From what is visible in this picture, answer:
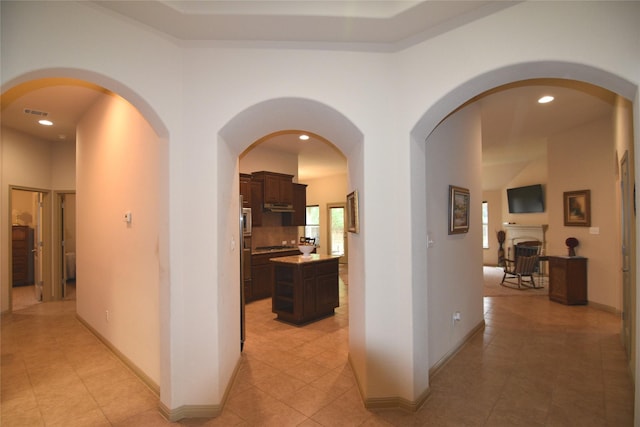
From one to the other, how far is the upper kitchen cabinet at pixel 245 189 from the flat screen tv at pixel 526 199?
7.86 metres

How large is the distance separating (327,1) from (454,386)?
3315 millimetres

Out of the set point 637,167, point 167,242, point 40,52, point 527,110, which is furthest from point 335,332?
point 527,110

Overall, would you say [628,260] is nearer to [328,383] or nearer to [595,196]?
[595,196]

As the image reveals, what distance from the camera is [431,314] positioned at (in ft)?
9.80

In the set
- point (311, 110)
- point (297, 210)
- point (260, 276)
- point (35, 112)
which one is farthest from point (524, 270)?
point (35, 112)

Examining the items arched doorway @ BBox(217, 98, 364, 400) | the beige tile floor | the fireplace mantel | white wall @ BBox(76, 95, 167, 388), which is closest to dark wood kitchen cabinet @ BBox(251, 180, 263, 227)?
the beige tile floor

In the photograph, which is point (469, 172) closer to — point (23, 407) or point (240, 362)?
point (240, 362)

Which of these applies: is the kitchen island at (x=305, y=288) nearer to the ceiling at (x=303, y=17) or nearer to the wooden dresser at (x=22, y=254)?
the ceiling at (x=303, y=17)

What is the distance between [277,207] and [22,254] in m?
6.48

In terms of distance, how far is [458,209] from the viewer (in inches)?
139

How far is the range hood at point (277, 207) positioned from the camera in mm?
6348

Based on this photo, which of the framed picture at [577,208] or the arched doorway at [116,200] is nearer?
the arched doorway at [116,200]

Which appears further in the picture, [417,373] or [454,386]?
[454,386]

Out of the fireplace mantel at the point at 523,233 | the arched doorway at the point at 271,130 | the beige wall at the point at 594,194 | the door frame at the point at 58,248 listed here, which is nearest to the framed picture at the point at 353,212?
the arched doorway at the point at 271,130
